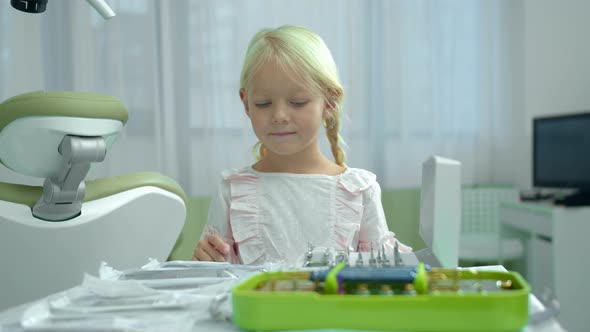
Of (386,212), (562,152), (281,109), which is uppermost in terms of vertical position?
(281,109)

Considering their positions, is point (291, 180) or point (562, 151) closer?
point (291, 180)

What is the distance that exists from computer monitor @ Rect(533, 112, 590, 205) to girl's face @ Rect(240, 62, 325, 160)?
169 centimetres

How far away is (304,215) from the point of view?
104 centimetres

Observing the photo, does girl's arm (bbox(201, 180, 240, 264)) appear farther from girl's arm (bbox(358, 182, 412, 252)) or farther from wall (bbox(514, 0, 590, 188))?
wall (bbox(514, 0, 590, 188))

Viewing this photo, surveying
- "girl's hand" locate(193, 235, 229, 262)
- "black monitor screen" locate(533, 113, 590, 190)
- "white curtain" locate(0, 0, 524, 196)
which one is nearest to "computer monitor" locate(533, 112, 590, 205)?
"black monitor screen" locate(533, 113, 590, 190)

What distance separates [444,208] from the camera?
0.57 meters

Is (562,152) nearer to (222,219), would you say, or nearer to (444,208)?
(222,219)

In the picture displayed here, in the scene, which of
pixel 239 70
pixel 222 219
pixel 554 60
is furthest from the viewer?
pixel 554 60

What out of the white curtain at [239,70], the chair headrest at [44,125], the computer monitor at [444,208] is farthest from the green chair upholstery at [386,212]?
the computer monitor at [444,208]

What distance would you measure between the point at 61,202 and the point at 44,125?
0.45 feet

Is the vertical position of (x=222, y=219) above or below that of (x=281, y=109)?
below

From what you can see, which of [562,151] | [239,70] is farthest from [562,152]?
[239,70]

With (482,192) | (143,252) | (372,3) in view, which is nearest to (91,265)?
(143,252)

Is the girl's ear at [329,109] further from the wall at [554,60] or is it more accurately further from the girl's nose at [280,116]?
the wall at [554,60]
